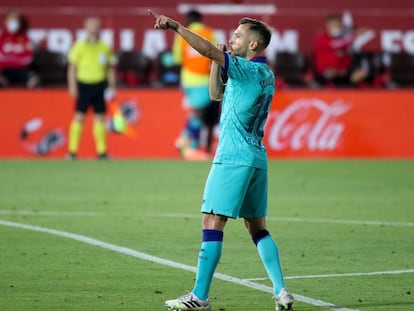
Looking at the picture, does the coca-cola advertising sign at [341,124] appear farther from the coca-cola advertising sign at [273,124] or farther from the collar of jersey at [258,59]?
the collar of jersey at [258,59]

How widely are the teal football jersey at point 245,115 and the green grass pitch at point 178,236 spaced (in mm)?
1029

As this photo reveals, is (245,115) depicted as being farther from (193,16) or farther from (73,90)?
(73,90)

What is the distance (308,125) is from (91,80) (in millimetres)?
3959

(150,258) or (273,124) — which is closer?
(150,258)

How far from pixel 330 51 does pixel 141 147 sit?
13.6ft

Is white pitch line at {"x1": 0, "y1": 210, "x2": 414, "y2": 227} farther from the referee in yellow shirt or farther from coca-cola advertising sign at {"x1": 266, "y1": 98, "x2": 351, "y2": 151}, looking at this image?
coca-cola advertising sign at {"x1": 266, "y1": 98, "x2": 351, "y2": 151}

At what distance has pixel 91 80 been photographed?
70.4ft

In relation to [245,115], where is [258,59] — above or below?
above

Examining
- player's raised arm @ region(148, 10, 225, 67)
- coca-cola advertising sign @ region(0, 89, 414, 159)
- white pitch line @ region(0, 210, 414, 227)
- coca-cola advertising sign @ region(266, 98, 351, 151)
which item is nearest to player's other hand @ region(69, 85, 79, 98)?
coca-cola advertising sign @ region(0, 89, 414, 159)

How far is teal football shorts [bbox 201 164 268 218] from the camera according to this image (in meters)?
7.83

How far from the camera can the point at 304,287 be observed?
8.97 metres

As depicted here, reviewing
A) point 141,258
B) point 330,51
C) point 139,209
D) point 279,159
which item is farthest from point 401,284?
point 330,51

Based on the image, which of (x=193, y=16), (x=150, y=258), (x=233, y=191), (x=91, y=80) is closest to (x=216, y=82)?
(x=233, y=191)

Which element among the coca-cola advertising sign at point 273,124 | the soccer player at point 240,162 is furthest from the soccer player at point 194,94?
the soccer player at point 240,162
